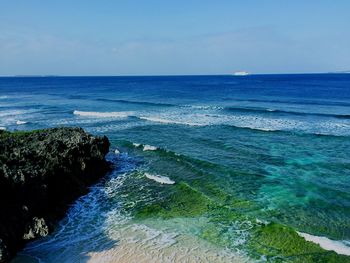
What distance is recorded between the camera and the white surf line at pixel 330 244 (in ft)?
52.7

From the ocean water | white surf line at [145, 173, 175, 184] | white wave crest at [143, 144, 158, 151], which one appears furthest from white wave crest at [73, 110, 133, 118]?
white surf line at [145, 173, 175, 184]

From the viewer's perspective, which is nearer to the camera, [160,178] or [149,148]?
[160,178]

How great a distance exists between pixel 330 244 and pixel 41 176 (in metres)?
15.2

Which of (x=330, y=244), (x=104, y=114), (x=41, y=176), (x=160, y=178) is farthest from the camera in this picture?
(x=104, y=114)

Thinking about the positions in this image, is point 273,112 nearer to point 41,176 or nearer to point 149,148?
point 149,148

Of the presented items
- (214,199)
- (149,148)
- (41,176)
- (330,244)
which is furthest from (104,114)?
(330,244)

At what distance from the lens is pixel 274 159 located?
98.7ft

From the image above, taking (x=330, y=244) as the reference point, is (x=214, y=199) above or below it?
above

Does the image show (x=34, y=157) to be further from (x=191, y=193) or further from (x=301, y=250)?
(x=301, y=250)

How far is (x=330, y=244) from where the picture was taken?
16594 mm

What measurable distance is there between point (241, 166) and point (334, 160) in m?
7.68

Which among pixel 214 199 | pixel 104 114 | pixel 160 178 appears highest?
pixel 104 114

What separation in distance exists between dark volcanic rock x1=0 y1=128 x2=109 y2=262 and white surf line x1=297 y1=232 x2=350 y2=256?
12.5 m

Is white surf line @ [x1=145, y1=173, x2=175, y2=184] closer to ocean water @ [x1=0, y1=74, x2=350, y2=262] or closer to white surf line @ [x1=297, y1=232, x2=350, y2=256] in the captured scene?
ocean water @ [x1=0, y1=74, x2=350, y2=262]
